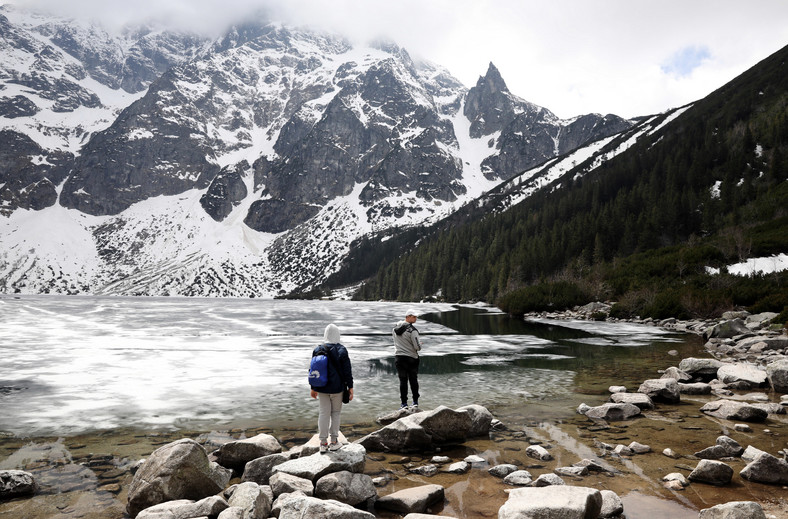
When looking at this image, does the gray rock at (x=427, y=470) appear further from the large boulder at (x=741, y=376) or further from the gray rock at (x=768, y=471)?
the large boulder at (x=741, y=376)

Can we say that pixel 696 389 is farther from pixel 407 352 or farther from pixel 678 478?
pixel 407 352

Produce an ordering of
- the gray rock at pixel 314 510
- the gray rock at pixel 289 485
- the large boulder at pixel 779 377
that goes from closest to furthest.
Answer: the gray rock at pixel 314 510 → the gray rock at pixel 289 485 → the large boulder at pixel 779 377

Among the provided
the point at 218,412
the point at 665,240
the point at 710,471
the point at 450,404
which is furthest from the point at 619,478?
the point at 665,240

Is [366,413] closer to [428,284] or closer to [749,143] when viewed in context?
[749,143]

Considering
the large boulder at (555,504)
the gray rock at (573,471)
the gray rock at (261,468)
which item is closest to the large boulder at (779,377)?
the gray rock at (573,471)

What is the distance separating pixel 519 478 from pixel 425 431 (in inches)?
98.6

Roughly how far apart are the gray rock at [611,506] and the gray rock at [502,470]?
1.71 m

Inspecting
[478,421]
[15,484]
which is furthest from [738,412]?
[15,484]

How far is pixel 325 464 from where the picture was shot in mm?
6828

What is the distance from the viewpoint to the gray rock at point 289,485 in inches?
241

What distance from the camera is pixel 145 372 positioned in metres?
18.1

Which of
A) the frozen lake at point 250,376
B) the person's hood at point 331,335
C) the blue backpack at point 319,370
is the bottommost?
the frozen lake at point 250,376

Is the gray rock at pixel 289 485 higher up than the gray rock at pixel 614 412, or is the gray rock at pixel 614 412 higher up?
the gray rock at pixel 289 485

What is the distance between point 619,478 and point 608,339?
992 inches
